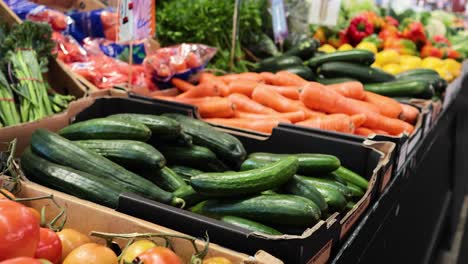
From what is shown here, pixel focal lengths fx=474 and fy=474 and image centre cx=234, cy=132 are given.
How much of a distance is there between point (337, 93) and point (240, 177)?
1.36m

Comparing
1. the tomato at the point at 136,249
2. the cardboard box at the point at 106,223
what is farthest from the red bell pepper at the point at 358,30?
the tomato at the point at 136,249

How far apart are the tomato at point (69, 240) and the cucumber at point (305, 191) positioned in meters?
0.62

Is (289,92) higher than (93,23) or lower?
lower

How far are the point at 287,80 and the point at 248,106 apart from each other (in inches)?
16.9

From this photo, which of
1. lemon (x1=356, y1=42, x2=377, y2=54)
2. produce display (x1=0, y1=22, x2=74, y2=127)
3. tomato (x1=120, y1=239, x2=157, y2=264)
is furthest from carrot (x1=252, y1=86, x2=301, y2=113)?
lemon (x1=356, y1=42, x2=377, y2=54)

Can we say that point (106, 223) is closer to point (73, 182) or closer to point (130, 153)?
point (73, 182)

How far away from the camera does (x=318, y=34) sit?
4.54 metres

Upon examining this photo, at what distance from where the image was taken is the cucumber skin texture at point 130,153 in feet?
4.97

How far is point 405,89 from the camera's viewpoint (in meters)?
2.96

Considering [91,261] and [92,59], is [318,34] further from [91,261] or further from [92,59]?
[91,261]

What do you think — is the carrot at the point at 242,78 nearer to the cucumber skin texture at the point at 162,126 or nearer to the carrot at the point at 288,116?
the carrot at the point at 288,116

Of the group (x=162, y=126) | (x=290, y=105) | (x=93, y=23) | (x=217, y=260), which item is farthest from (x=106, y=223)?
(x=93, y=23)

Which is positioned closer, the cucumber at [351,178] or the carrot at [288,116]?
the cucumber at [351,178]

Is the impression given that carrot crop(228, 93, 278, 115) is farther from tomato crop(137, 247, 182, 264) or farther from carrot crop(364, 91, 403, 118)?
tomato crop(137, 247, 182, 264)
